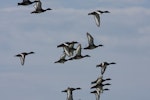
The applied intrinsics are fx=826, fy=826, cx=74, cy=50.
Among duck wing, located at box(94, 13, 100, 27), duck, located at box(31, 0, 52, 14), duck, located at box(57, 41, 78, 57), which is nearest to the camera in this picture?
duck wing, located at box(94, 13, 100, 27)

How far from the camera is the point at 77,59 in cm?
12212

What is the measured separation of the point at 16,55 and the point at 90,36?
1113 centimetres

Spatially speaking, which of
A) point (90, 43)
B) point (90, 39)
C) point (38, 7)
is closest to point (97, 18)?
point (90, 39)

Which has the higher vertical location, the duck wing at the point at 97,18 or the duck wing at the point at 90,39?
the duck wing at the point at 97,18

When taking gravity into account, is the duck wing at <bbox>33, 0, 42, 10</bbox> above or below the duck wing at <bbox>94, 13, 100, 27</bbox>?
above

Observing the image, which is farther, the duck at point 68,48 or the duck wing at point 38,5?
the duck wing at point 38,5

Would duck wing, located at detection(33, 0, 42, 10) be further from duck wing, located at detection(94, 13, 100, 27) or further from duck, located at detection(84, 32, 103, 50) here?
duck wing, located at detection(94, 13, 100, 27)

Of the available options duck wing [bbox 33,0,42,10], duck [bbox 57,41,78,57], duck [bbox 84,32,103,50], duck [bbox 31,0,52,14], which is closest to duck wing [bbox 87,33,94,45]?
duck [bbox 84,32,103,50]

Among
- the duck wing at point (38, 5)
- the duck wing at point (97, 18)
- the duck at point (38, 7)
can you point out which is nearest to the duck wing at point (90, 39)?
the duck wing at point (97, 18)

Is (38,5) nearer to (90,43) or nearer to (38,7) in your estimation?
(38,7)

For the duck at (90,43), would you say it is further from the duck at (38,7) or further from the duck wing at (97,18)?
the duck at (38,7)

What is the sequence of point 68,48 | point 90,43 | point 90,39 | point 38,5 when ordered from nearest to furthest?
point 68,48, point 90,39, point 90,43, point 38,5

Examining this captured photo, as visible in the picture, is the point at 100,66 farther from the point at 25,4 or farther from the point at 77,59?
the point at 25,4

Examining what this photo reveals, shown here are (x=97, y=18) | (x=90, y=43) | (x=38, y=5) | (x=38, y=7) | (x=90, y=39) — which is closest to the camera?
(x=97, y=18)
